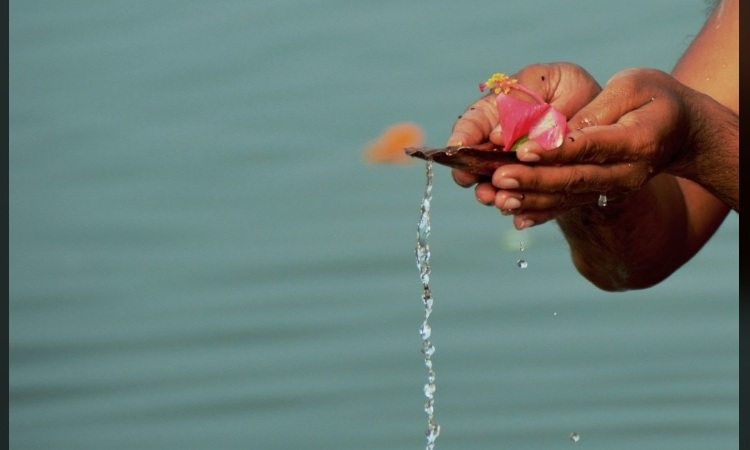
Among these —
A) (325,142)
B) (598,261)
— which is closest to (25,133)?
(325,142)

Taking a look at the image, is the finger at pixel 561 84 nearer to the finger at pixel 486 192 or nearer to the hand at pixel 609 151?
the hand at pixel 609 151

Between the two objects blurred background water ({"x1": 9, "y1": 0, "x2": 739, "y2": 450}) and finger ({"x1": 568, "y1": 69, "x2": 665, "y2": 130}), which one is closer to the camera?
finger ({"x1": 568, "y1": 69, "x2": 665, "y2": 130})

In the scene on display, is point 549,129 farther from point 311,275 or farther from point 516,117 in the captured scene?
point 311,275

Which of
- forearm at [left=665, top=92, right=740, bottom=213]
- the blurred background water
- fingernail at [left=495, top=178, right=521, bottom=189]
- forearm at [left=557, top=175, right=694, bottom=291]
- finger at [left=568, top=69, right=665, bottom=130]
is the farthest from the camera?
the blurred background water

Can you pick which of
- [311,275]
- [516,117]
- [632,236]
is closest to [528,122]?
[516,117]

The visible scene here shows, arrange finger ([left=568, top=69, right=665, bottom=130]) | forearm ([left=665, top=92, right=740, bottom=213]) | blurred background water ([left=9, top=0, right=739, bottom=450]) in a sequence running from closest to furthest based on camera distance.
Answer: finger ([left=568, top=69, right=665, bottom=130]) → forearm ([left=665, top=92, right=740, bottom=213]) → blurred background water ([left=9, top=0, right=739, bottom=450])

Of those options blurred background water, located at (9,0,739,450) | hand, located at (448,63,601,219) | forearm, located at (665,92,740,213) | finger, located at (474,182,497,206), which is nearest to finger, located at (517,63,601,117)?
hand, located at (448,63,601,219)

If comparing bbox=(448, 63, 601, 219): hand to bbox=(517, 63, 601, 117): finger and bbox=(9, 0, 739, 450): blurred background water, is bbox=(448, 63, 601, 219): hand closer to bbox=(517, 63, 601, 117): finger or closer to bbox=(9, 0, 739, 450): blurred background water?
bbox=(517, 63, 601, 117): finger

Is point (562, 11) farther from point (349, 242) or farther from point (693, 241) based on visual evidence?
point (693, 241)
